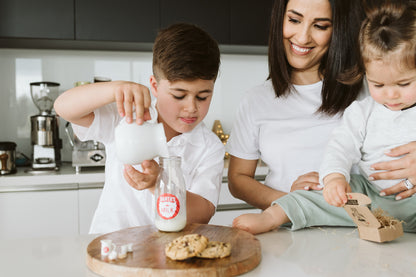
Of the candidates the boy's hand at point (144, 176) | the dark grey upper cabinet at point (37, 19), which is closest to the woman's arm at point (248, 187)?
the boy's hand at point (144, 176)

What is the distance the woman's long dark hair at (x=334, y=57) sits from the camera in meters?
1.32

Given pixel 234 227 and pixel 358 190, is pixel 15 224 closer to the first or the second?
pixel 234 227

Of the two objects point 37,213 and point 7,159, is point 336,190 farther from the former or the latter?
point 7,159

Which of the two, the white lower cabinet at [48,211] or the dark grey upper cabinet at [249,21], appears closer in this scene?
the white lower cabinet at [48,211]

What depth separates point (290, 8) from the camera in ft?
4.42

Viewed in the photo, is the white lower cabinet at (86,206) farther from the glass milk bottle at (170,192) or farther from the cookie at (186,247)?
the cookie at (186,247)

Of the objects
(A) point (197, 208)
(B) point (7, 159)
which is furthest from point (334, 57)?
(B) point (7, 159)

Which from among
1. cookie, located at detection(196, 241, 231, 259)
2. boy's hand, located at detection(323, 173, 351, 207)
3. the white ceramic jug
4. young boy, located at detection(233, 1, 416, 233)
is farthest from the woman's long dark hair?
cookie, located at detection(196, 241, 231, 259)

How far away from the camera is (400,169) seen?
107cm

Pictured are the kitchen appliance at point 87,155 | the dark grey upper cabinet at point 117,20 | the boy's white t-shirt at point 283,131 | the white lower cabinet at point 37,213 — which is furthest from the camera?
the dark grey upper cabinet at point 117,20

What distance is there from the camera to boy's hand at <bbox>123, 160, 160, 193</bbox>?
97 cm

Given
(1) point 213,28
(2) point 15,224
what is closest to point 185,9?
(1) point 213,28

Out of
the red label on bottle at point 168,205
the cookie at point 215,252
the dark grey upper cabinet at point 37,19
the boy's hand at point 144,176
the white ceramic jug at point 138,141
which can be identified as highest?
the dark grey upper cabinet at point 37,19

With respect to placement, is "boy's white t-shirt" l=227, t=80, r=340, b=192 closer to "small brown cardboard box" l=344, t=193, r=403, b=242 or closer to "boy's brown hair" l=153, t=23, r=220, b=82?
"boy's brown hair" l=153, t=23, r=220, b=82
